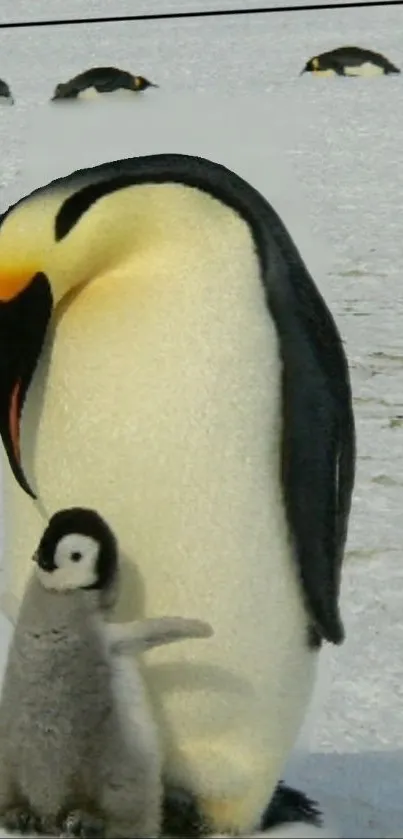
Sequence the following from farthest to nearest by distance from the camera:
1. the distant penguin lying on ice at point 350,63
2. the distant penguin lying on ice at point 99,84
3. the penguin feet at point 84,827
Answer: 1. the distant penguin lying on ice at point 350,63
2. the distant penguin lying on ice at point 99,84
3. the penguin feet at point 84,827

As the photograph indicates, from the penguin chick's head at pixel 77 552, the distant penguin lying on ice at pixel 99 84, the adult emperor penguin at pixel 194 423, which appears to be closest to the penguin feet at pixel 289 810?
the adult emperor penguin at pixel 194 423

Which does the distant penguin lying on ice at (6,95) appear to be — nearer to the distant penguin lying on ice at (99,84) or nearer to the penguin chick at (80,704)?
the distant penguin lying on ice at (99,84)

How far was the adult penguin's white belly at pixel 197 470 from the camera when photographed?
0.63m

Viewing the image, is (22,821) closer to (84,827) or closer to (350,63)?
(84,827)

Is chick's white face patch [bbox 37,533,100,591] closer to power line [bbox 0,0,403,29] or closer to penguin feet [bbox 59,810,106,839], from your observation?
penguin feet [bbox 59,810,106,839]

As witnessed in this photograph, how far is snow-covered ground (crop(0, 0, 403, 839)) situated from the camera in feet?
3.27

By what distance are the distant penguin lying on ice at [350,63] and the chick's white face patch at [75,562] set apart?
7.00 ft

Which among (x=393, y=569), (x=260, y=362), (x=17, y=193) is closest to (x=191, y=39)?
(x=17, y=193)

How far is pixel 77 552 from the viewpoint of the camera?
59cm

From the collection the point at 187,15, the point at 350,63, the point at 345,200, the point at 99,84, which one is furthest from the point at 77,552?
the point at 187,15

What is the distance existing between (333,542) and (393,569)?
74cm

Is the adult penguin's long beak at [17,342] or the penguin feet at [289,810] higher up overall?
the adult penguin's long beak at [17,342]

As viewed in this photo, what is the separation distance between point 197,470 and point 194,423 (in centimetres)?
2

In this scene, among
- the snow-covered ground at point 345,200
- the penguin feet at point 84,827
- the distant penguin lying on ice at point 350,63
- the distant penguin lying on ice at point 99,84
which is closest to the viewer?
the penguin feet at point 84,827
